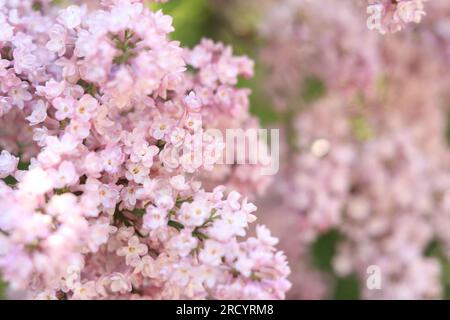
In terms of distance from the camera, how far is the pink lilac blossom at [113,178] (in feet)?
1.87

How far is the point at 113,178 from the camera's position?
0.65 meters

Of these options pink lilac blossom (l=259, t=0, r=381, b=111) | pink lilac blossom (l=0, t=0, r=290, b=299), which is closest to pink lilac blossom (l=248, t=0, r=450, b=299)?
pink lilac blossom (l=259, t=0, r=381, b=111)

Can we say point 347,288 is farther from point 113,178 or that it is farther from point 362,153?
point 113,178

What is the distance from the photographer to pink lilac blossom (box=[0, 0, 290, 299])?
0.57 meters

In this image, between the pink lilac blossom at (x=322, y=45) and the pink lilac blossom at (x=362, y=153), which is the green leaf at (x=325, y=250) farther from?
the pink lilac blossom at (x=322, y=45)

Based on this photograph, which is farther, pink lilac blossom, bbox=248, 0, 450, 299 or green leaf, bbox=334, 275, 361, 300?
green leaf, bbox=334, 275, 361, 300

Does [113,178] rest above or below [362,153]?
below

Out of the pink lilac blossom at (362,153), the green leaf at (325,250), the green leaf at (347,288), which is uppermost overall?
the pink lilac blossom at (362,153)

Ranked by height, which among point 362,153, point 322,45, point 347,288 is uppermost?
point 322,45

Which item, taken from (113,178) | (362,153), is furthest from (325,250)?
(113,178)

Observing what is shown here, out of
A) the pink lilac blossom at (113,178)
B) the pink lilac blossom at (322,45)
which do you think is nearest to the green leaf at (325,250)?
the pink lilac blossom at (322,45)

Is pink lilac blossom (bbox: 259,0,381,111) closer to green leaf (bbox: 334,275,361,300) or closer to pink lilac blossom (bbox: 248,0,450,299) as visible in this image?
pink lilac blossom (bbox: 248,0,450,299)
